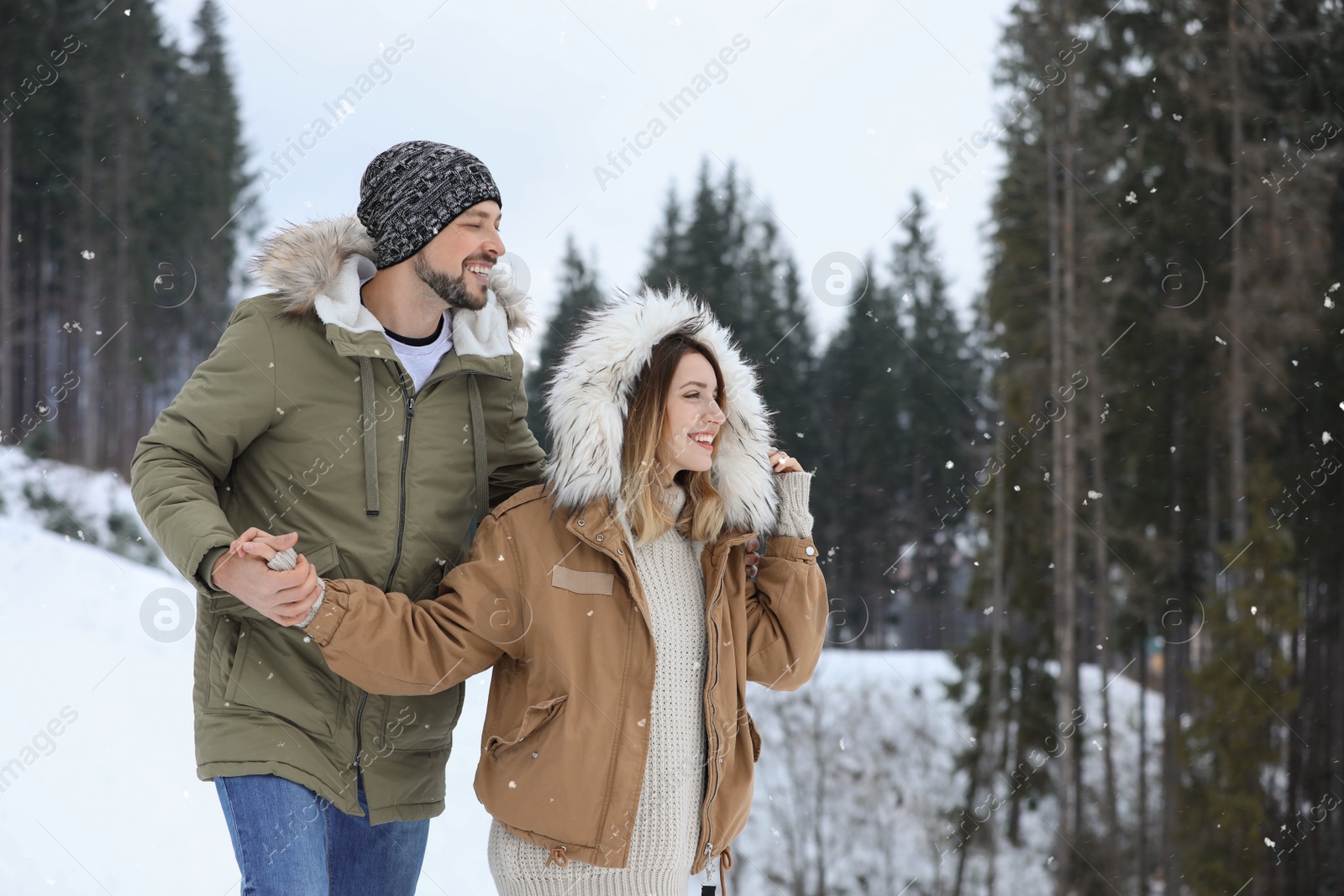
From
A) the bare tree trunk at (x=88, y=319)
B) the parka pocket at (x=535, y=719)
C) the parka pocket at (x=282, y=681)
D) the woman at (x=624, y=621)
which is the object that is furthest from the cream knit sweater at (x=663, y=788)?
the bare tree trunk at (x=88, y=319)

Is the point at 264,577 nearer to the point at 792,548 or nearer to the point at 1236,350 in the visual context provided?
the point at 792,548

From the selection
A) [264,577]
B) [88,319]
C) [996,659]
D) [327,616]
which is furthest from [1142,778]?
[88,319]

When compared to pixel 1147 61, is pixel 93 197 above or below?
below

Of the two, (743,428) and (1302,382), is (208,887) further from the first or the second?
(1302,382)

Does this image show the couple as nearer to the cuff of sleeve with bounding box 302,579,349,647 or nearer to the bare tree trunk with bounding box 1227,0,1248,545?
the cuff of sleeve with bounding box 302,579,349,647

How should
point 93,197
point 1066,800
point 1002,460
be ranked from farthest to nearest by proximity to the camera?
point 93,197 → point 1002,460 → point 1066,800

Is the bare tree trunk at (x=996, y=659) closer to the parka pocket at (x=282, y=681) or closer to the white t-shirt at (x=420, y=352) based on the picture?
the white t-shirt at (x=420, y=352)

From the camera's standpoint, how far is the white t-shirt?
2.38 meters

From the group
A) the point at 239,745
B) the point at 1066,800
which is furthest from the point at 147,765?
the point at 1066,800

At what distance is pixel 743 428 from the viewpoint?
8.21ft

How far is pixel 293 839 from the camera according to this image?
2018 mm

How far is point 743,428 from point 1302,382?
9.56m

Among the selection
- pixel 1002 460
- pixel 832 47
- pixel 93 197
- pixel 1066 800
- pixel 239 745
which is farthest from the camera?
pixel 832 47

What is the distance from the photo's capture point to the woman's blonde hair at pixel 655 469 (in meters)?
2.33
